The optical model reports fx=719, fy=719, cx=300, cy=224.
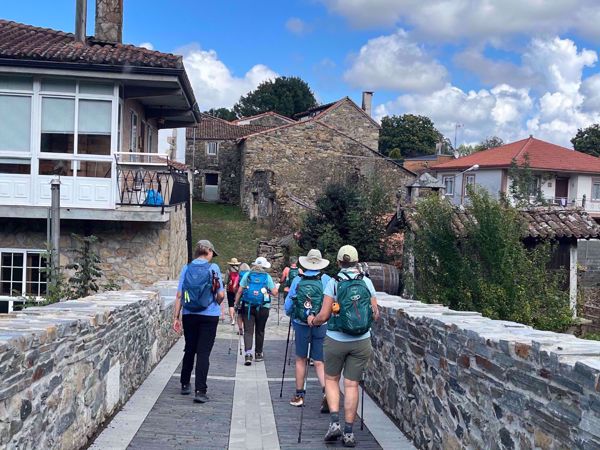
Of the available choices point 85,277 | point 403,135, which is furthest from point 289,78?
point 85,277

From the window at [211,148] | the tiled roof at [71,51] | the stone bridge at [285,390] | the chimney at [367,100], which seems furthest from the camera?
the chimney at [367,100]

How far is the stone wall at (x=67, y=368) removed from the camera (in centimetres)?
430

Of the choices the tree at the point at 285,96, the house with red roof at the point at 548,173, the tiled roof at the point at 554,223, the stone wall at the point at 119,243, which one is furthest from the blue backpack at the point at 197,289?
the tree at the point at 285,96

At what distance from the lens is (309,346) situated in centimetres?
827

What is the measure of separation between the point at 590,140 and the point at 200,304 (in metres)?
80.7

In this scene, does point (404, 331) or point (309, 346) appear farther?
point (309, 346)

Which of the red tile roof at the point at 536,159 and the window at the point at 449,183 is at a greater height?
the red tile roof at the point at 536,159

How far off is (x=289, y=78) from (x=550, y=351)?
8433 centimetres

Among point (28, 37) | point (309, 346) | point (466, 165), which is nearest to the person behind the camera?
point (309, 346)

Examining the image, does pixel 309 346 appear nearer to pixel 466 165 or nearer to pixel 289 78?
pixel 466 165

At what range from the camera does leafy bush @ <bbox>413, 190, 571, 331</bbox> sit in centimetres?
1329

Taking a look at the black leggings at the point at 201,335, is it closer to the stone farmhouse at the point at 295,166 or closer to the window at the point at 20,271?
the window at the point at 20,271

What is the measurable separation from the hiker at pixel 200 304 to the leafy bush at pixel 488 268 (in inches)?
255

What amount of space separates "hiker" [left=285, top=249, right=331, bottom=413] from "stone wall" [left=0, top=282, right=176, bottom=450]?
76.0 inches
